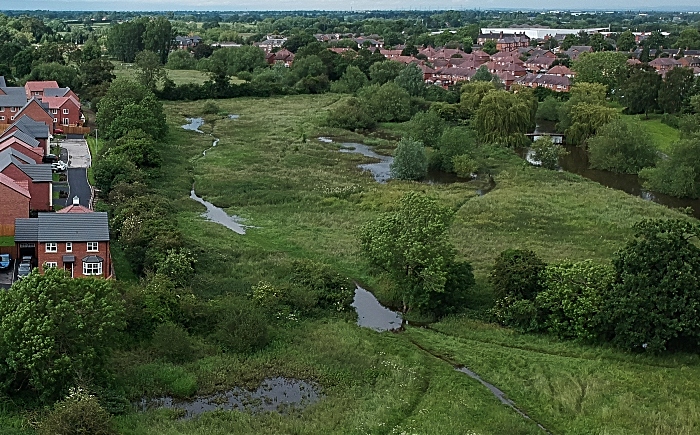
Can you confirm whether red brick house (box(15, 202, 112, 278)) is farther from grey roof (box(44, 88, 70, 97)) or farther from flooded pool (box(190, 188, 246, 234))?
grey roof (box(44, 88, 70, 97))

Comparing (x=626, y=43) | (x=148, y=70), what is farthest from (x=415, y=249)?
(x=626, y=43)

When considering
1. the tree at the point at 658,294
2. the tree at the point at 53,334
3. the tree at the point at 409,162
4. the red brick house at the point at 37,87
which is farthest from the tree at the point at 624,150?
the red brick house at the point at 37,87

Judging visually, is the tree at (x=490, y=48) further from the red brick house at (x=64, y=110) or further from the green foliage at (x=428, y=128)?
the red brick house at (x=64, y=110)

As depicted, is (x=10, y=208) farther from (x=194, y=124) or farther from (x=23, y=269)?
(x=194, y=124)

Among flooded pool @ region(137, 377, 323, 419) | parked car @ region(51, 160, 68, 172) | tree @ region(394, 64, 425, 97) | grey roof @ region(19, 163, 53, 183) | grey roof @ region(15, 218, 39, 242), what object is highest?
tree @ region(394, 64, 425, 97)

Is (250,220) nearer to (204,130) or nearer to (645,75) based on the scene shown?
(204,130)

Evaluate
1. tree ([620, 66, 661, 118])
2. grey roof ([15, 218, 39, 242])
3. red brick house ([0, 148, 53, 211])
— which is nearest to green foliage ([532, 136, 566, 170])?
tree ([620, 66, 661, 118])

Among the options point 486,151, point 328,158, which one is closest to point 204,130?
point 328,158
